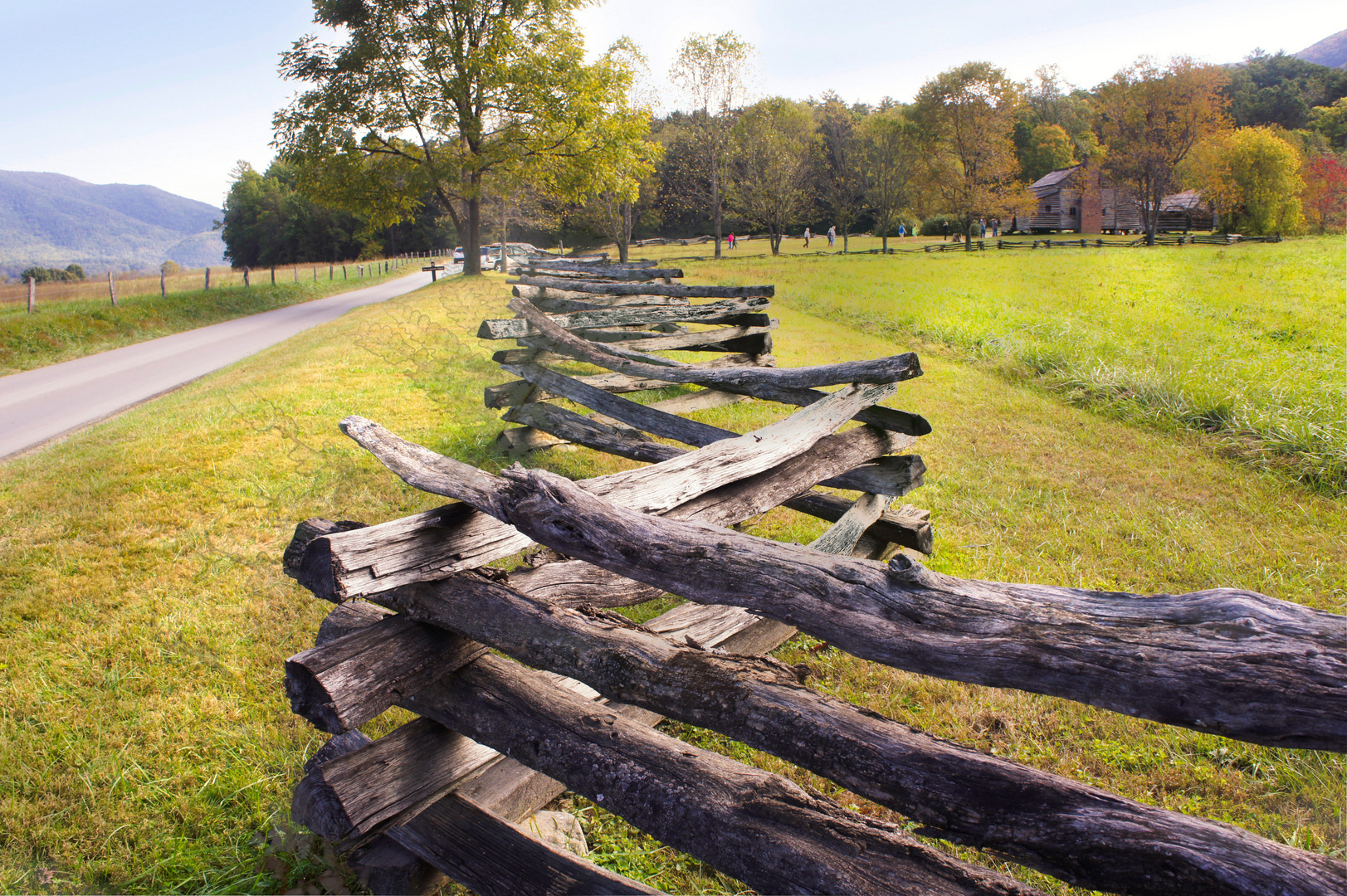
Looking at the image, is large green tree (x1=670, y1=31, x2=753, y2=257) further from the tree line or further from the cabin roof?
the cabin roof

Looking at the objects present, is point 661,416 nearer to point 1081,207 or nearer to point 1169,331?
point 1169,331

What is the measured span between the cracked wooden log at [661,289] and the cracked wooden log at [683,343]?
0.44 m

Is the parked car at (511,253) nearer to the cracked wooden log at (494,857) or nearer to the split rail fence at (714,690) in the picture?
the split rail fence at (714,690)

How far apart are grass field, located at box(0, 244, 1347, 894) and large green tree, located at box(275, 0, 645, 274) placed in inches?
→ 781

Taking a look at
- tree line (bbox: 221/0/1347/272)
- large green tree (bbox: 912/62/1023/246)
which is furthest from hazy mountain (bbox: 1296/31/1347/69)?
large green tree (bbox: 912/62/1023/246)

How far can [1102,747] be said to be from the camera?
9.79 ft

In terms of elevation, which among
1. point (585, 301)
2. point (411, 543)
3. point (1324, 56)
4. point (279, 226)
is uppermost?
point (1324, 56)

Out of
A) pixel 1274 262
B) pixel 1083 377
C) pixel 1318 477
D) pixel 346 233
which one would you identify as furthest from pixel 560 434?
pixel 346 233

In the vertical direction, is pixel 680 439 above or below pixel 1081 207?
below

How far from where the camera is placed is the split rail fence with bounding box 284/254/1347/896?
4.24 ft

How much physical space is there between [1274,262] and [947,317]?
15949mm

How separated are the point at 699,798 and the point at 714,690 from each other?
28 centimetres

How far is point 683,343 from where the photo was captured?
7664 mm

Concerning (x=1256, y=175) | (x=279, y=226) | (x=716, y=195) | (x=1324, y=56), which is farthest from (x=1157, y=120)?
(x=279, y=226)
